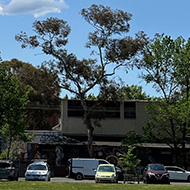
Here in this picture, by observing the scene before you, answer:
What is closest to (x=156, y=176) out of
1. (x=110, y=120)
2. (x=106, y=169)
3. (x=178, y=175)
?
(x=106, y=169)

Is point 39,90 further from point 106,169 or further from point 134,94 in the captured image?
point 134,94

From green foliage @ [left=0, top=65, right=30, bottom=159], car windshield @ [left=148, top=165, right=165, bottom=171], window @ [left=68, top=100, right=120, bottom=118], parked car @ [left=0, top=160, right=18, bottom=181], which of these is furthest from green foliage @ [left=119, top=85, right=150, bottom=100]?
parked car @ [left=0, top=160, right=18, bottom=181]

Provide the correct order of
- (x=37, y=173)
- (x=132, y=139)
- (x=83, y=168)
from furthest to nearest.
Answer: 1. (x=132, y=139)
2. (x=83, y=168)
3. (x=37, y=173)

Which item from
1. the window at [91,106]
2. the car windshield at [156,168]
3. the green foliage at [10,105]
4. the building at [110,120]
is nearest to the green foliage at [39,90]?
the green foliage at [10,105]

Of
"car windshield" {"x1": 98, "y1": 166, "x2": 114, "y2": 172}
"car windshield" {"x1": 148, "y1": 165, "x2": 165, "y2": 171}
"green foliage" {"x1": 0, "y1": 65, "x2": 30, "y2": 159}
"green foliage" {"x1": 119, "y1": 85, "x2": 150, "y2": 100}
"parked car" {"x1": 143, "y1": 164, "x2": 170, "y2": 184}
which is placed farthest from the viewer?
"green foliage" {"x1": 119, "y1": 85, "x2": 150, "y2": 100}

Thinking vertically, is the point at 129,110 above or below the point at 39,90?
below

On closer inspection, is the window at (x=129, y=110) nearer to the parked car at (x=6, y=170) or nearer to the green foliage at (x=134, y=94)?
the green foliage at (x=134, y=94)

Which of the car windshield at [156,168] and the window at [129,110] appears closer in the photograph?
the car windshield at [156,168]

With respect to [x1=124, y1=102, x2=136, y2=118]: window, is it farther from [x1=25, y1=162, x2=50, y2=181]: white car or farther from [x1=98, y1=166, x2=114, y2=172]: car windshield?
[x1=25, y1=162, x2=50, y2=181]: white car

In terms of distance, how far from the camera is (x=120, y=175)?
40156mm

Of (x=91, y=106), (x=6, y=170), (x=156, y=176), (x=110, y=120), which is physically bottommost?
(x=156, y=176)

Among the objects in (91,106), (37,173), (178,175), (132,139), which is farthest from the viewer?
(91,106)

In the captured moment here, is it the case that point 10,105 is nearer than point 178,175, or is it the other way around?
point 10,105

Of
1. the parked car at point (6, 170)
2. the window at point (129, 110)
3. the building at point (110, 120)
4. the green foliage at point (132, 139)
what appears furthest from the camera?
the window at point (129, 110)
